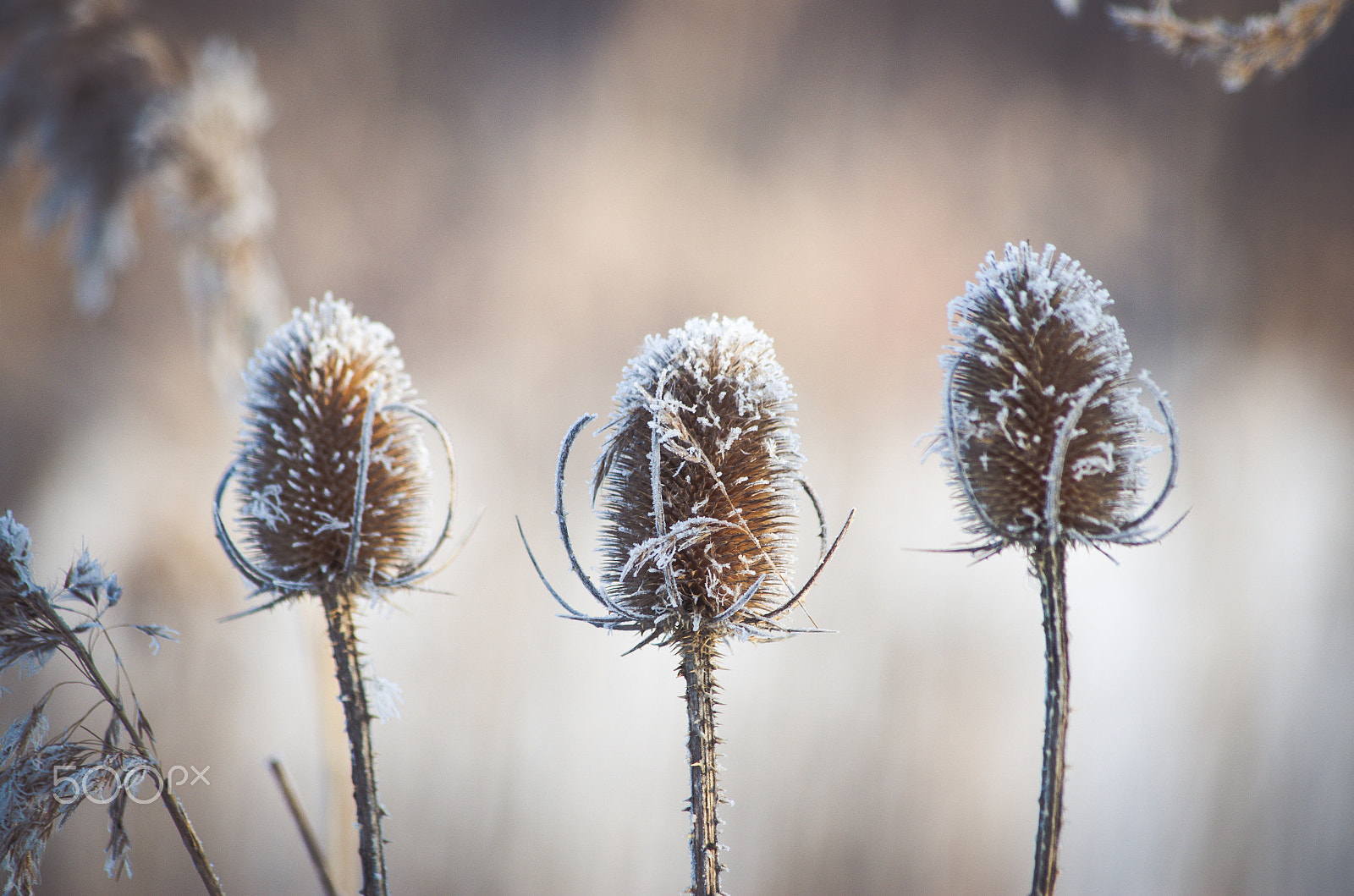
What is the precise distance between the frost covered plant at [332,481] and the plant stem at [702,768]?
0.32m

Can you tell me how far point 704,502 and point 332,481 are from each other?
0.44m

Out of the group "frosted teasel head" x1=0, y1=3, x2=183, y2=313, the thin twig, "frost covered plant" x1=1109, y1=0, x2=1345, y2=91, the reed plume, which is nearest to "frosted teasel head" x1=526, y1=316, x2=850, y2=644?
the thin twig

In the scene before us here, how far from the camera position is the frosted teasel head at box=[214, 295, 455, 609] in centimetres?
84

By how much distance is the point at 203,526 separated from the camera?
2.64 m

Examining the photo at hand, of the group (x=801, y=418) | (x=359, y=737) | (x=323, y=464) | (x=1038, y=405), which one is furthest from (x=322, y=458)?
(x=801, y=418)

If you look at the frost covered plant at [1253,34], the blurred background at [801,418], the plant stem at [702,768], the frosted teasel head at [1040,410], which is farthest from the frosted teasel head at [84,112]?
the frost covered plant at [1253,34]

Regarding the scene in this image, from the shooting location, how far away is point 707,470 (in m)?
0.77

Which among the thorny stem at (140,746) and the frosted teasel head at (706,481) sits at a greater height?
the frosted teasel head at (706,481)

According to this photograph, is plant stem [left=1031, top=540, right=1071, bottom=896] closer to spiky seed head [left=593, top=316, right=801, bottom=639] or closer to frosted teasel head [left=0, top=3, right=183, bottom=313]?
spiky seed head [left=593, top=316, right=801, bottom=639]

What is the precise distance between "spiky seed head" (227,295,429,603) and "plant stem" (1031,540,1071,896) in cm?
70

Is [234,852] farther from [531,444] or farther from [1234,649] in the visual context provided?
[1234,649]

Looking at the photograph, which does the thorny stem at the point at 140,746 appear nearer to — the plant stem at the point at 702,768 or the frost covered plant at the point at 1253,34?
the plant stem at the point at 702,768

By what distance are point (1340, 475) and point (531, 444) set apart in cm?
342

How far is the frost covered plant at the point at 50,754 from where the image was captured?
0.69 m
